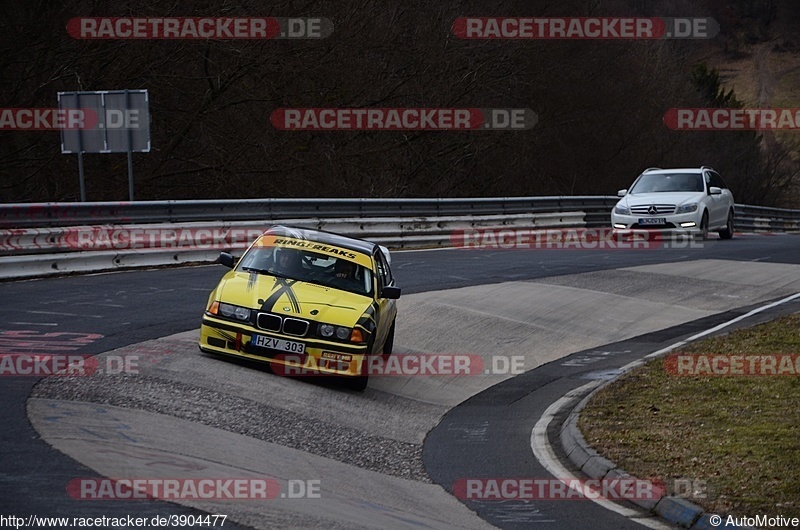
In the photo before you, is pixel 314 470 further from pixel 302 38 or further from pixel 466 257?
pixel 302 38

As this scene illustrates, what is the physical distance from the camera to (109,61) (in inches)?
1118

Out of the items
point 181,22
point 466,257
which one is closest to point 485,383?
point 466,257

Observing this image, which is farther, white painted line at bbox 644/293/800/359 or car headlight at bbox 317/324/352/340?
white painted line at bbox 644/293/800/359

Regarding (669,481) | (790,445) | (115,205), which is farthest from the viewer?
(115,205)

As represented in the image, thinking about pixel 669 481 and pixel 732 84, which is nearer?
pixel 669 481

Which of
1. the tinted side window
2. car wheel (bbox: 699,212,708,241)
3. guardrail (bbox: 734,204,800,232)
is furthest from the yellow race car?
guardrail (bbox: 734,204,800,232)

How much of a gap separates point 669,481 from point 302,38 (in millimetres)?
25236

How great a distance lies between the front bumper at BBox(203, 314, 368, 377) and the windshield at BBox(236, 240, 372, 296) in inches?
41.1

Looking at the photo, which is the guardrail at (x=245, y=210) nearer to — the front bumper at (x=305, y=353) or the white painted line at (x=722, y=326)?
the front bumper at (x=305, y=353)

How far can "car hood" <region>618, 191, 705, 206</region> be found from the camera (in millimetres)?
27078

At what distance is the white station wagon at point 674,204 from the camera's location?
27.1 m

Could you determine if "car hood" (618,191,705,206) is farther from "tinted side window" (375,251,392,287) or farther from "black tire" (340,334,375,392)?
"black tire" (340,334,375,392)

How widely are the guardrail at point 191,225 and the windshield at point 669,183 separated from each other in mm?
3365

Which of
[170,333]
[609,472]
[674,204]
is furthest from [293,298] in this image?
[674,204]
